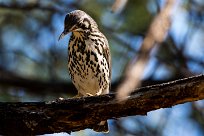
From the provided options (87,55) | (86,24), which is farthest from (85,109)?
(86,24)

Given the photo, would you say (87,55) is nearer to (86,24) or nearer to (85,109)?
(86,24)

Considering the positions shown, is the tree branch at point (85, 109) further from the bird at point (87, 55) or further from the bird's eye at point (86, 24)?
the bird's eye at point (86, 24)

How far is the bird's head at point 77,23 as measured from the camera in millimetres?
5055

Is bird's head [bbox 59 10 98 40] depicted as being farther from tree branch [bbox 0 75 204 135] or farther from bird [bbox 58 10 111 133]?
tree branch [bbox 0 75 204 135]

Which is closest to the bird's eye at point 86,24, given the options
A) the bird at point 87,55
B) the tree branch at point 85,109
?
the bird at point 87,55

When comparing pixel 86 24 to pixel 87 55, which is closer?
pixel 87 55

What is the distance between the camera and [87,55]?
5.25 metres

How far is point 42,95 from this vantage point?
20.2ft

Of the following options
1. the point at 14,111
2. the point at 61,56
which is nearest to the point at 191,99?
the point at 14,111

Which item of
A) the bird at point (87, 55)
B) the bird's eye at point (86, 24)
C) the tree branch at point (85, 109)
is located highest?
the bird's eye at point (86, 24)

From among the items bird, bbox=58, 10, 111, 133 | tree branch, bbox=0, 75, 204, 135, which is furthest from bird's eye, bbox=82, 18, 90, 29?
tree branch, bbox=0, 75, 204, 135

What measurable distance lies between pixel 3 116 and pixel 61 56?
9.76ft

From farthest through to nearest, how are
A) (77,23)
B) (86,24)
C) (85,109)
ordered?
(86,24), (77,23), (85,109)

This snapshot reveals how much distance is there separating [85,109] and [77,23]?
179 cm
